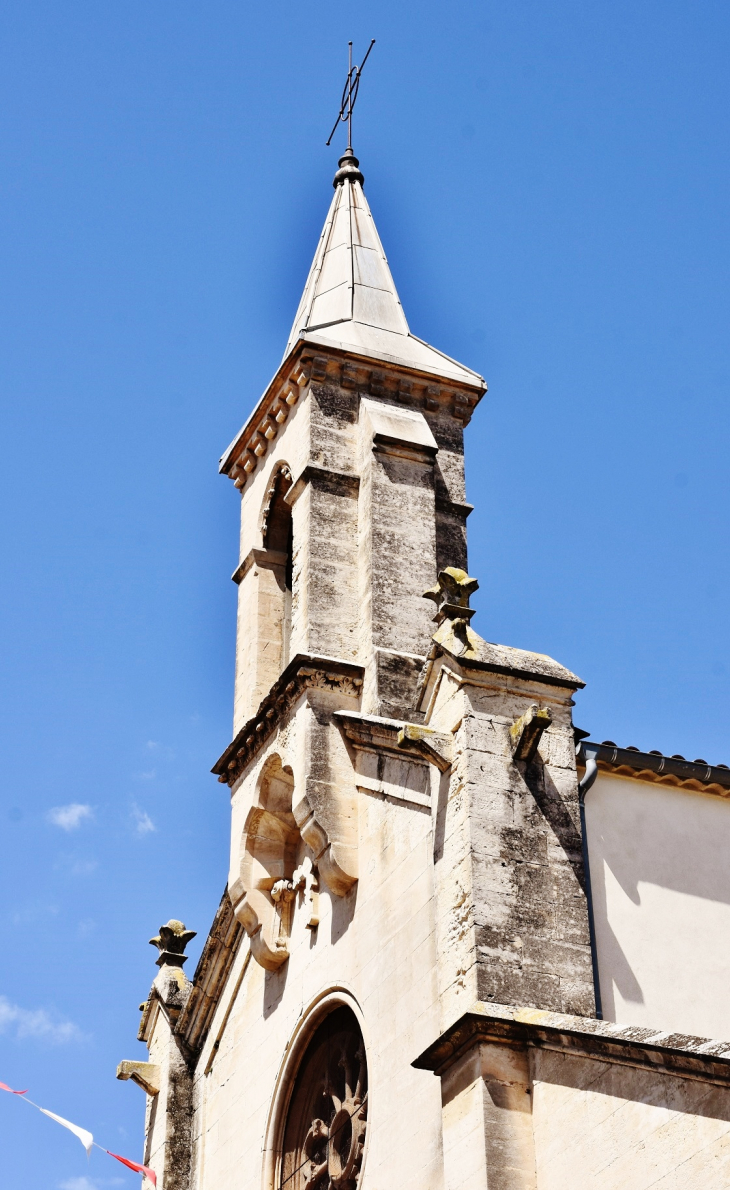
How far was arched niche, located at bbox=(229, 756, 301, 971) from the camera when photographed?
621 inches

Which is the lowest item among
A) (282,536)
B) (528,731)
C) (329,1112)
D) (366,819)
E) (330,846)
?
(329,1112)

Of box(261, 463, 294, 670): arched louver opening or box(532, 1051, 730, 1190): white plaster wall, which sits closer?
box(532, 1051, 730, 1190): white plaster wall

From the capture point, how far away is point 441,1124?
1152 cm

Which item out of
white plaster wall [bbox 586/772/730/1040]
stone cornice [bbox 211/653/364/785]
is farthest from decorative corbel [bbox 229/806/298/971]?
white plaster wall [bbox 586/772/730/1040]

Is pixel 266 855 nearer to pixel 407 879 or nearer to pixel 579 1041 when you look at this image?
pixel 407 879

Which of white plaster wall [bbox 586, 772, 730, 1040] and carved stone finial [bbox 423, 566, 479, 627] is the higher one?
carved stone finial [bbox 423, 566, 479, 627]

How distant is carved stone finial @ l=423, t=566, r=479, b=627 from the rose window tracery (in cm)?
345

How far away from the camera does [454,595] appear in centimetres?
1316

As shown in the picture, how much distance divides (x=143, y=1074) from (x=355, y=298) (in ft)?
27.8

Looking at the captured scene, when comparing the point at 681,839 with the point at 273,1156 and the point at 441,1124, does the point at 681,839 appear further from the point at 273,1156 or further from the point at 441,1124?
the point at 273,1156

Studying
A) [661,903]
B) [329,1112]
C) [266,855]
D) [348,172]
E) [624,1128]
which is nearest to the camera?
[624,1128]

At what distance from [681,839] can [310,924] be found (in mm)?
3345

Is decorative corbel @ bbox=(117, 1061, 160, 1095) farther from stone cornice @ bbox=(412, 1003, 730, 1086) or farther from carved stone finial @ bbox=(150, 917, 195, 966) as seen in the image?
stone cornice @ bbox=(412, 1003, 730, 1086)

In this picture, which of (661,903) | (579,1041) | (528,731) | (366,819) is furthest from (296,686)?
(579,1041)
